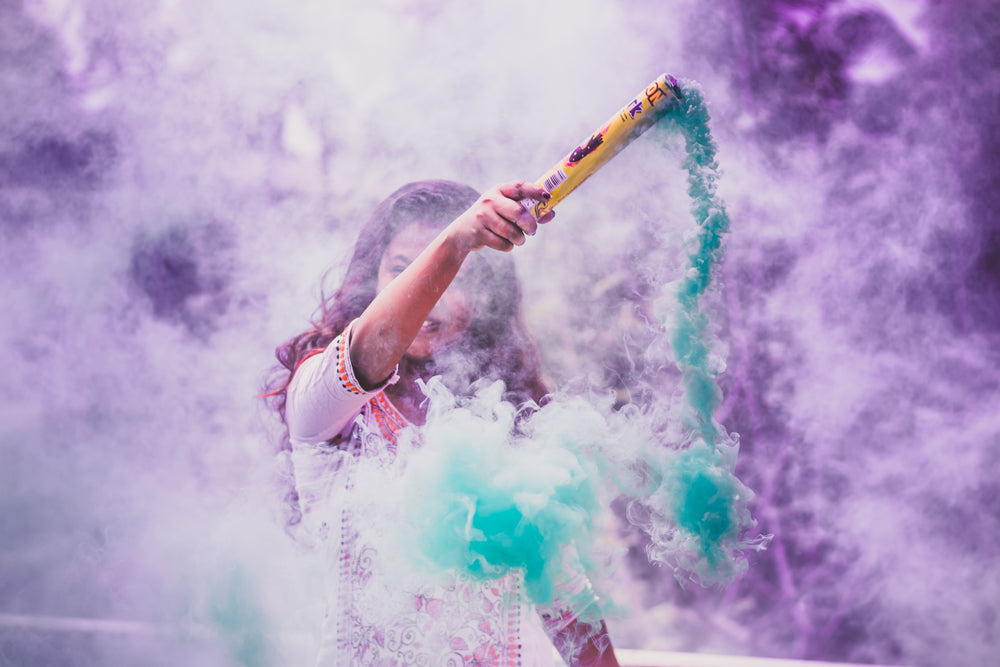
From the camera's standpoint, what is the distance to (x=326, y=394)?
2.49ft

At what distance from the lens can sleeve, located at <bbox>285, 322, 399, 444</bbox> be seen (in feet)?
2.43

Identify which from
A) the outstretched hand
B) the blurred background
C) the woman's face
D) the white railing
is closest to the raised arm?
the outstretched hand

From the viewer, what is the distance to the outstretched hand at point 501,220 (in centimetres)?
71

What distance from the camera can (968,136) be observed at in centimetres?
128

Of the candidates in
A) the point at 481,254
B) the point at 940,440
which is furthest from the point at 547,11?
the point at 940,440

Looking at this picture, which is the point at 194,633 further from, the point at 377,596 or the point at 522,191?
the point at 522,191

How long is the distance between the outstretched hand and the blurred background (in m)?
0.41

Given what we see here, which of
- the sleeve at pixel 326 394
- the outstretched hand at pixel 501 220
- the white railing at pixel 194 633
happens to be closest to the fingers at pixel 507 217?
the outstretched hand at pixel 501 220

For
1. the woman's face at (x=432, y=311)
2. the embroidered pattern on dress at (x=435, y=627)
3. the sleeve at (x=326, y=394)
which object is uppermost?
the woman's face at (x=432, y=311)

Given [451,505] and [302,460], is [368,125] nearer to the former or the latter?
[302,460]

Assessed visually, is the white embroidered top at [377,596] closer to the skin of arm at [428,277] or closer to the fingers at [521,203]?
the skin of arm at [428,277]

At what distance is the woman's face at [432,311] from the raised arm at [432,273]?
27cm

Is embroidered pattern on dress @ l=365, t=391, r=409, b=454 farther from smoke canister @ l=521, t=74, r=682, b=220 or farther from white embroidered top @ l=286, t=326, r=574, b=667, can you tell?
smoke canister @ l=521, t=74, r=682, b=220

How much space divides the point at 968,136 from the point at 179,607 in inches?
76.3
